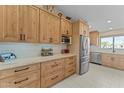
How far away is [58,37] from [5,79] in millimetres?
2179

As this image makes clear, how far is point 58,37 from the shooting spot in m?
3.54

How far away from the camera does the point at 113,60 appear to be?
17.8 feet

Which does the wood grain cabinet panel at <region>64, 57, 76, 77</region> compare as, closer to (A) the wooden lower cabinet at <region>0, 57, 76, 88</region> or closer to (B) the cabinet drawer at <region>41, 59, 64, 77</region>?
(A) the wooden lower cabinet at <region>0, 57, 76, 88</region>

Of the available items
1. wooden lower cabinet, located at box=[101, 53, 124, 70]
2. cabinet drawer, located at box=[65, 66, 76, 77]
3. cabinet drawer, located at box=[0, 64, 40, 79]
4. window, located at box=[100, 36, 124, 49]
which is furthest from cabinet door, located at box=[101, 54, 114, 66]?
cabinet drawer, located at box=[0, 64, 40, 79]

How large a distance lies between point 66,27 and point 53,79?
79.2 inches

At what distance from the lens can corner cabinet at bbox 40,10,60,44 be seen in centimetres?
286

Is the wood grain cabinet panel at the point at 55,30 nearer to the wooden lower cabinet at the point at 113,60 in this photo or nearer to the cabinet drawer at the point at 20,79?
the cabinet drawer at the point at 20,79

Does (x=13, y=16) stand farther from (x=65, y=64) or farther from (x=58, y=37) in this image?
(x=65, y=64)

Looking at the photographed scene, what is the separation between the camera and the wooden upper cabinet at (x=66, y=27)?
3.75m

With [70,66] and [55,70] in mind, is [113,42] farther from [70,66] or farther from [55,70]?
[55,70]

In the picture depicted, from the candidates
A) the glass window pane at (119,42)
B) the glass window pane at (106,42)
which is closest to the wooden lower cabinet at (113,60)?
the glass window pane at (119,42)

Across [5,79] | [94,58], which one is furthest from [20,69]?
[94,58]

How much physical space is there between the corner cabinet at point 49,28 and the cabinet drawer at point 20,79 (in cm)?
99

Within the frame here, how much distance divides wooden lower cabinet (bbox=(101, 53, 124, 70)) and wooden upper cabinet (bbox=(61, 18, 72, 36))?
2.84 metres
